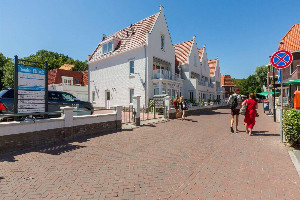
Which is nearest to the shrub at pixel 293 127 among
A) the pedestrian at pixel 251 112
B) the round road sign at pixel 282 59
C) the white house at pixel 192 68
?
the round road sign at pixel 282 59

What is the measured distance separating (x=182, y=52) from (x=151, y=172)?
24.2 metres

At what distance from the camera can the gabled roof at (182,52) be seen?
82.0 feet

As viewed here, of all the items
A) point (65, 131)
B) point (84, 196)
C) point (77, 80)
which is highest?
point (77, 80)

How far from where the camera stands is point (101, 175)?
3.82m

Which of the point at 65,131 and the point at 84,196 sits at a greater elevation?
the point at 65,131

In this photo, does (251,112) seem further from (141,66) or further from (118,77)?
(118,77)

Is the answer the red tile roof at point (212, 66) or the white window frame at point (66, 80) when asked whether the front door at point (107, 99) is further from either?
the red tile roof at point (212, 66)

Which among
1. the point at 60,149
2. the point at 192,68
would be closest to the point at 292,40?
the point at 192,68

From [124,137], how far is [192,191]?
4675 mm

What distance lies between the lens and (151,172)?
3.98 meters

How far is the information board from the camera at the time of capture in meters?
6.00

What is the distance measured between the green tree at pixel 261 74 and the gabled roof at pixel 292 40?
36.4 metres

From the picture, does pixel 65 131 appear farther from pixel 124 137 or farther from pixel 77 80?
pixel 77 80

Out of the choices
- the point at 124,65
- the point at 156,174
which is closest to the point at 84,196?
the point at 156,174
